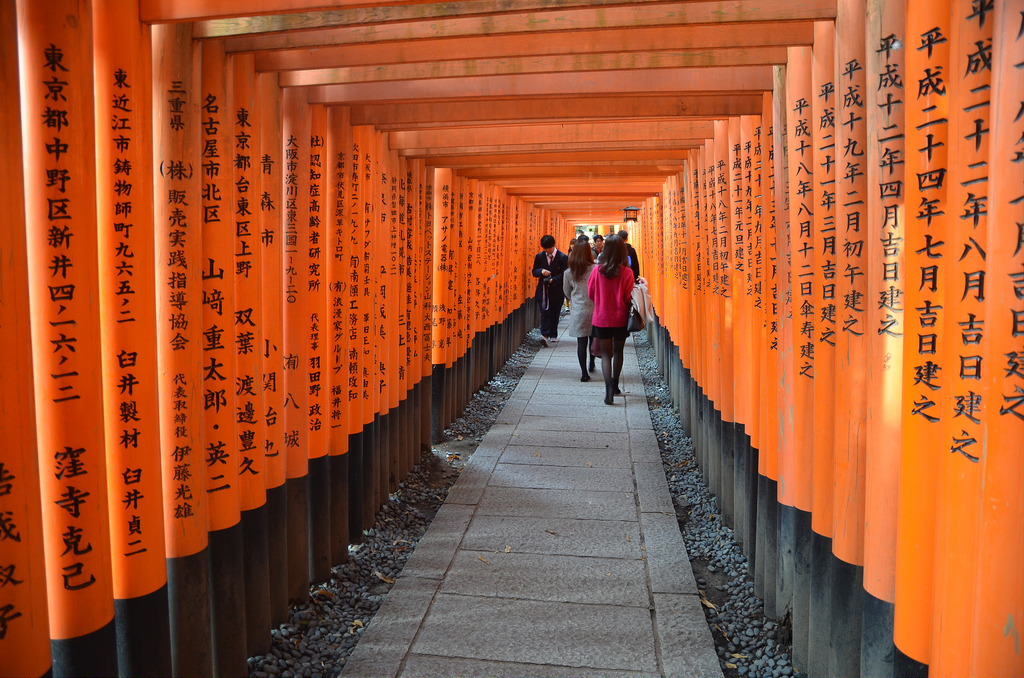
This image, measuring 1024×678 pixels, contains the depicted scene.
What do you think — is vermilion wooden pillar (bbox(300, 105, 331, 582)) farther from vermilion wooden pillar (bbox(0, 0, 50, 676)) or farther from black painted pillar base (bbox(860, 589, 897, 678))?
black painted pillar base (bbox(860, 589, 897, 678))

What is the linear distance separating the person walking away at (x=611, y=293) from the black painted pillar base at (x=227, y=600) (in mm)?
5723

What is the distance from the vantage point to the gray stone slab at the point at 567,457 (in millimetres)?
6742

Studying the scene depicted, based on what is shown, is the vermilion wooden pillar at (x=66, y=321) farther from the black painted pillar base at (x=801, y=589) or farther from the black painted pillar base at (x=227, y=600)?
the black painted pillar base at (x=801, y=589)

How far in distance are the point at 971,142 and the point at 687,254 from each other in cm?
586

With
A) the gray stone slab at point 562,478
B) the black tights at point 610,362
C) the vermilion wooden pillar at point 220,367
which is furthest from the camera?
the black tights at point 610,362

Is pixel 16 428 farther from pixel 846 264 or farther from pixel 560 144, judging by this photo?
pixel 560 144

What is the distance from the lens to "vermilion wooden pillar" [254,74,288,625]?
3551 mm

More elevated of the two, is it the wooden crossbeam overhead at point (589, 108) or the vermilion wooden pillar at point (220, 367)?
the wooden crossbeam overhead at point (589, 108)

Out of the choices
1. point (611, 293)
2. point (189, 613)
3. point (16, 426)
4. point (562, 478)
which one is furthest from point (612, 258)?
point (16, 426)

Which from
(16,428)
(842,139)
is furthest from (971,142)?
(16,428)

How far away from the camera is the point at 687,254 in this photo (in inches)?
298

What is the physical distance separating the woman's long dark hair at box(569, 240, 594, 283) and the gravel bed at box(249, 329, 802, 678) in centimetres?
283

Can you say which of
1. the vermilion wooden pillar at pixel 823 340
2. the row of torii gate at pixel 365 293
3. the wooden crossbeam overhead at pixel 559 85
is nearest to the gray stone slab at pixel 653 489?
the row of torii gate at pixel 365 293

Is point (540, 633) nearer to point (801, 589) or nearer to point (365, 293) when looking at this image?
point (801, 589)
